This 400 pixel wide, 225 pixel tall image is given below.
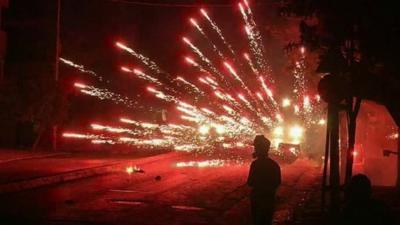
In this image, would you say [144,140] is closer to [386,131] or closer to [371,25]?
[386,131]

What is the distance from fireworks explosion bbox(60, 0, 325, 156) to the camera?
39969 mm

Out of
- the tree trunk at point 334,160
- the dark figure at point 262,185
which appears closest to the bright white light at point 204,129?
the tree trunk at point 334,160

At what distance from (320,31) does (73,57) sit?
2912 centimetres

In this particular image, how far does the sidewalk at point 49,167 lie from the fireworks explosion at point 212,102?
9.31m

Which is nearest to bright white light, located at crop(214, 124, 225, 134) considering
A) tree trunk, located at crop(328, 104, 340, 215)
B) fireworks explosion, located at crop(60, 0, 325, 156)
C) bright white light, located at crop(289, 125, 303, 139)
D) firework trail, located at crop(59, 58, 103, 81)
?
fireworks explosion, located at crop(60, 0, 325, 156)

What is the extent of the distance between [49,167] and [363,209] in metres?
18.4

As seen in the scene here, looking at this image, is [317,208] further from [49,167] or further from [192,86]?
[192,86]

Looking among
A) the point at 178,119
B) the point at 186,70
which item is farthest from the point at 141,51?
the point at 178,119

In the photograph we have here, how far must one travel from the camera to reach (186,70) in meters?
50.3

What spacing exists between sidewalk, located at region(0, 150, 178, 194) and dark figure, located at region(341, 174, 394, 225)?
1243 cm

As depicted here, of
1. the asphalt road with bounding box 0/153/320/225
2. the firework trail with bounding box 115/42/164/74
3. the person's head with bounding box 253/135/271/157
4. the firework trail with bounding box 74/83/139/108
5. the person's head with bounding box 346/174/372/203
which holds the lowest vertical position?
the asphalt road with bounding box 0/153/320/225

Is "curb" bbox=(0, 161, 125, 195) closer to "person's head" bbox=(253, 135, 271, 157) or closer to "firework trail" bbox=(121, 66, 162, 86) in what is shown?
"person's head" bbox=(253, 135, 271, 157)

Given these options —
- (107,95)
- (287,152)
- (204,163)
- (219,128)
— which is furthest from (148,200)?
(219,128)

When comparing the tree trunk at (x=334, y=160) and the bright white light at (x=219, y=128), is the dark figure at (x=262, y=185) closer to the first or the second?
the tree trunk at (x=334, y=160)
